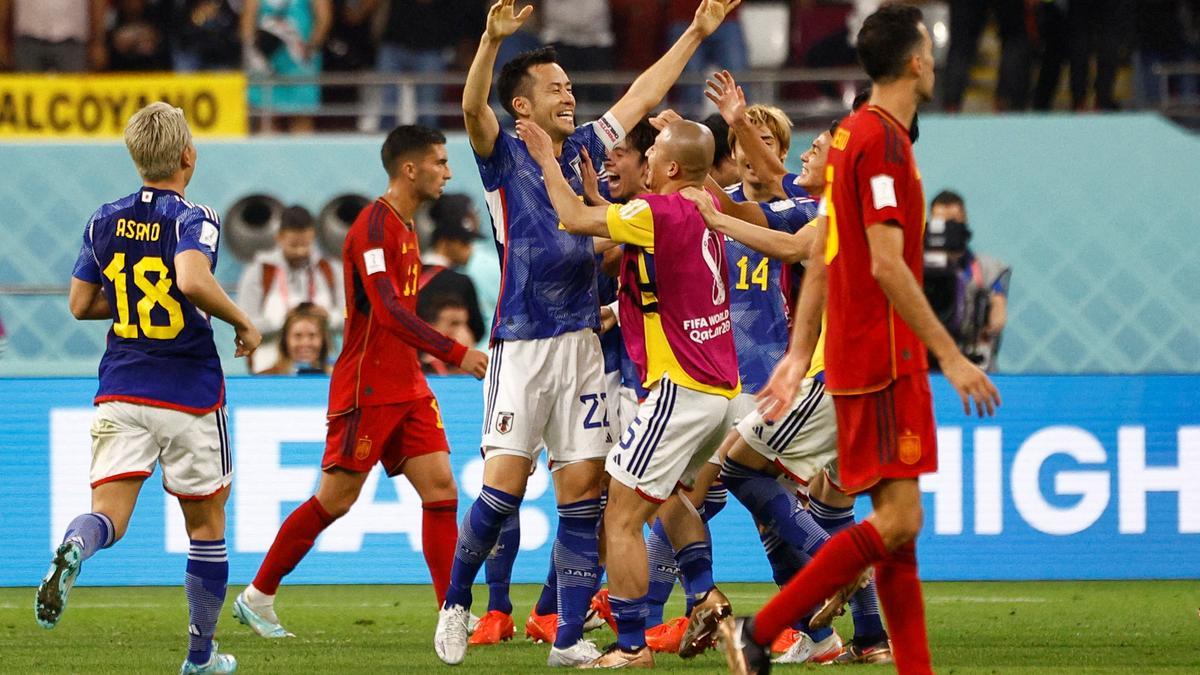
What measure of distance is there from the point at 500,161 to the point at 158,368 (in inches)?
59.3

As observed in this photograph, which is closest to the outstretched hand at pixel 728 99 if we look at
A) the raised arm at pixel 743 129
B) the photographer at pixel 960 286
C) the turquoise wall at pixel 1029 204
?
the raised arm at pixel 743 129

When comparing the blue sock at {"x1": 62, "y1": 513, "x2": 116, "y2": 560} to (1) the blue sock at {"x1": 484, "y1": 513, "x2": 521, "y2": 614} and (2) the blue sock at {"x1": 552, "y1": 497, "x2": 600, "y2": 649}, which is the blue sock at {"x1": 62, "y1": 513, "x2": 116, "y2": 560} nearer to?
(2) the blue sock at {"x1": 552, "y1": 497, "x2": 600, "y2": 649}

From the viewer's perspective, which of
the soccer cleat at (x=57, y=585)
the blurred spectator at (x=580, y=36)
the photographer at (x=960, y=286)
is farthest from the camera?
the blurred spectator at (x=580, y=36)

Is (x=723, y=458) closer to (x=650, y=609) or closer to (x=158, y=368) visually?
(x=650, y=609)

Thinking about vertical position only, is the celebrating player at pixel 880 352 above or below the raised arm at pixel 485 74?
below

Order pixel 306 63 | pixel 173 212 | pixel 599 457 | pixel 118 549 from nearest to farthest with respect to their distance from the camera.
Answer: pixel 173 212 < pixel 599 457 < pixel 118 549 < pixel 306 63

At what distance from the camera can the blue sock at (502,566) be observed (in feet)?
25.5

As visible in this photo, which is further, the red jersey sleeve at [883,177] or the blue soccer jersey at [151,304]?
the blue soccer jersey at [151,304]

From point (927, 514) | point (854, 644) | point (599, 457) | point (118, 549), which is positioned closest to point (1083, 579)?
point (927, 514)

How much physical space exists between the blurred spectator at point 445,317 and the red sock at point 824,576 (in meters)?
5.92

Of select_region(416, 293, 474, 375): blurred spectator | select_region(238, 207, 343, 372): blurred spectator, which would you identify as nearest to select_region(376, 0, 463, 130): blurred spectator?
select_region(238, 207, 343, 372): blurred spectator

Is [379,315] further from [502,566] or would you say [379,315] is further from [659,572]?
[659,572]

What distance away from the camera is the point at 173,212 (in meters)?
6.34

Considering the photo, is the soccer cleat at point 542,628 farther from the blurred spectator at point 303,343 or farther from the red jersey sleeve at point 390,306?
the blurred spectator at point 303,343
